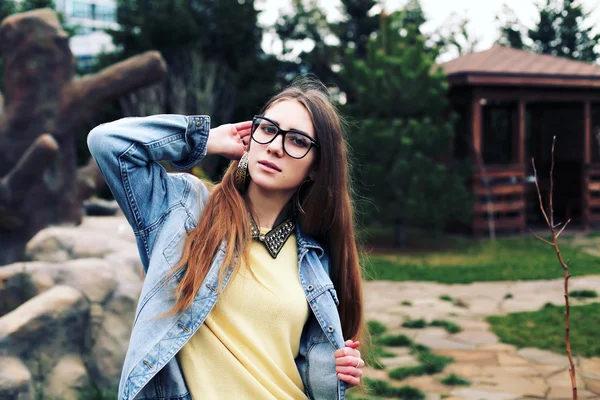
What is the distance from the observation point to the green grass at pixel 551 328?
204 inches

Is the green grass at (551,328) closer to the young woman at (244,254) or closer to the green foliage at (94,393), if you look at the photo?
the green foliage at (94,393)

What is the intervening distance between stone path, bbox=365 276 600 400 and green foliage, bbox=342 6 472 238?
2.46 meters

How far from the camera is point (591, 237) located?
1191 centimetres

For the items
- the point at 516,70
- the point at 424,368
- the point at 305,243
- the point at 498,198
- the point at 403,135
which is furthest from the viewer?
the point at 516,70

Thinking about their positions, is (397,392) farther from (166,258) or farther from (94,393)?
(166,258)

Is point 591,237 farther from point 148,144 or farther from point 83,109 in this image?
point 148,144

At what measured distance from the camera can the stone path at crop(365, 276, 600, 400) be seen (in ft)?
14.0

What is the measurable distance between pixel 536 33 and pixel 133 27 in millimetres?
12248

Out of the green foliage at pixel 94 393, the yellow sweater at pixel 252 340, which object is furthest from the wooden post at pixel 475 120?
the yellow sweater at pixel 252 340

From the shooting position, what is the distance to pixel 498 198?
497 inches

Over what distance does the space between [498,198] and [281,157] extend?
1139 cm

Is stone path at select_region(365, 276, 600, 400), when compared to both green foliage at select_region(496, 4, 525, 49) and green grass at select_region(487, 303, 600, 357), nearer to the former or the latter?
green grass at select_region(487, 303, 600, 357)

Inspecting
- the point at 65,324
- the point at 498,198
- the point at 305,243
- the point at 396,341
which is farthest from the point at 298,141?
the point at 498,198

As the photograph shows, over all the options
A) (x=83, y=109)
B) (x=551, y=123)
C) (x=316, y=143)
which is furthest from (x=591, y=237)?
(x=316, y=143)
